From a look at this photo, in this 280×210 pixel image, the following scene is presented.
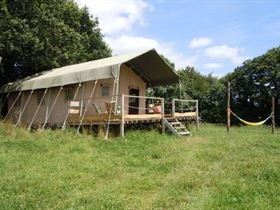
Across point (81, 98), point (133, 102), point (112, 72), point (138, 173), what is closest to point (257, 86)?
point (133, 102)

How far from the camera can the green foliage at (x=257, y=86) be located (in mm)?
34781

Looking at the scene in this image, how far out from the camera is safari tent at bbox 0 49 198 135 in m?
18.7

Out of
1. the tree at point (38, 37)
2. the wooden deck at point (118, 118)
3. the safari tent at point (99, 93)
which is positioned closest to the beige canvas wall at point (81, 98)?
the safari tent at point (99, 93)

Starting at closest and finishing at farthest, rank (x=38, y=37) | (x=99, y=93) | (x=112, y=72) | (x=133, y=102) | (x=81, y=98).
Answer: (x=112, y=72), (x=99, y=93), (x=81, y=98), (x=133, y=102), (x=38, y=37)

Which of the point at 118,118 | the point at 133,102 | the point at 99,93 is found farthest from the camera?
the point at 133,102

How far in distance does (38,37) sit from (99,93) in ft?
24.4

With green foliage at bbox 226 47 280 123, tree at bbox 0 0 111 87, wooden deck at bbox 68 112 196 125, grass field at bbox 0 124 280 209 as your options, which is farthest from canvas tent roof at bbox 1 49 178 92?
green foliage at bbox 226 47 280 123

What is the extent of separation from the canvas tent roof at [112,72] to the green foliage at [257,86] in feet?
47.2

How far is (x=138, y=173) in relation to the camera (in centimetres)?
1113

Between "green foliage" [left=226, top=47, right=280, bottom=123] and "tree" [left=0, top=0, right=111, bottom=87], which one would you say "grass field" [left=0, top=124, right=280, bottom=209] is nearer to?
"tree" [left=0, top=0, right=111, bottom=87]

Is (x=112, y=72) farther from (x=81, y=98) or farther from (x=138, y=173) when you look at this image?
(x=138, y=173)

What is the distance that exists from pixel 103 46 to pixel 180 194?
27429 mm

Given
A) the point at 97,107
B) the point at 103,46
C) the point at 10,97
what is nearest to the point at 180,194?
the point at 97,107

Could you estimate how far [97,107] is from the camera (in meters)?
20.9
